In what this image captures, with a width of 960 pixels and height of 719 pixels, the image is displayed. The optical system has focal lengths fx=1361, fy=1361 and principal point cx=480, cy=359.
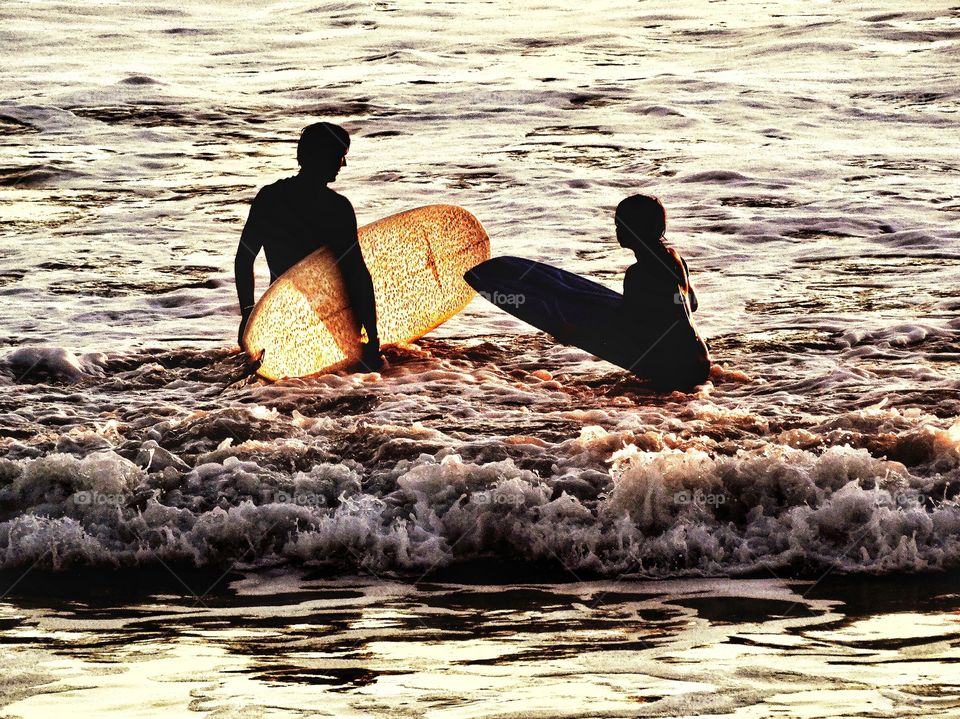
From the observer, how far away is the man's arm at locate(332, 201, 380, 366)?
768 centimetres

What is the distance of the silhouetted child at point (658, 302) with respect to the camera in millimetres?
6973

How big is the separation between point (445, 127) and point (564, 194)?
312cm

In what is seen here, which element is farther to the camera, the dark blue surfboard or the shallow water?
the dark blue surfboard

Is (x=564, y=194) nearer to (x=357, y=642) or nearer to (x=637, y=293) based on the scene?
(x=637, y=293)

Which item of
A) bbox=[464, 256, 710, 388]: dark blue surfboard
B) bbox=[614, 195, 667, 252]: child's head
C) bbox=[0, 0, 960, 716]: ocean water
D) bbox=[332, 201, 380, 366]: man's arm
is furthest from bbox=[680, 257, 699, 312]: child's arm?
bbox=[332, 201, 380, 366]: man's arm

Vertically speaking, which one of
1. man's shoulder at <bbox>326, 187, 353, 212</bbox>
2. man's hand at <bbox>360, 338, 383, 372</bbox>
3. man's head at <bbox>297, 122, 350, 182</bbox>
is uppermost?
man's head at <bbox>297, 122, 350, 182</bbox>

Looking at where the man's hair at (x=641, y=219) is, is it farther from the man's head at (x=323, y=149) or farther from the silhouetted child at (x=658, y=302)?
the man's head at (x=323, y=149)

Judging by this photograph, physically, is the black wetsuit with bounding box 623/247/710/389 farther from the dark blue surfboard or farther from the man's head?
the man's head

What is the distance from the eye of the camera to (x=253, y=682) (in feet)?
12.6

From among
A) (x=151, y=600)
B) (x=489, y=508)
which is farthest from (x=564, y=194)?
(x=151, y=600)

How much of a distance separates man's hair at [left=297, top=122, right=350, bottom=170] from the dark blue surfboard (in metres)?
1.07

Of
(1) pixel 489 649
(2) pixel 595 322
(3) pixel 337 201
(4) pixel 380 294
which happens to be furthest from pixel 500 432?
(1) pixel 489 649

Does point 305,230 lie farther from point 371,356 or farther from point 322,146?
point 371,356

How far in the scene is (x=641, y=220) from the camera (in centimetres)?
695
